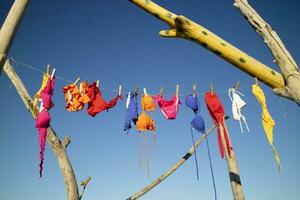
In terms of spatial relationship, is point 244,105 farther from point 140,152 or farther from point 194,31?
point 194,31

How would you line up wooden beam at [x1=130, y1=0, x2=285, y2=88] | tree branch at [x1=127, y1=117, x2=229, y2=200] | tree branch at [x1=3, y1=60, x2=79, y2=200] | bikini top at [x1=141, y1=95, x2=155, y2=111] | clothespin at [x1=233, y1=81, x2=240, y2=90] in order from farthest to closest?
tree branch at [x1=127, y1=117, x2=229, y2=200]
bikini top at [x1=141, y1=95, x2=155, y2=111]
clothespin at [x1=233, y1=81, x2=240, y2=90]
tree branch at [x1=3, y1=60, x2=79, y2=200]
wooden beam at [x1=130, y1=0, x2=285, y2=88]

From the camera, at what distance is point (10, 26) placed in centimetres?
280

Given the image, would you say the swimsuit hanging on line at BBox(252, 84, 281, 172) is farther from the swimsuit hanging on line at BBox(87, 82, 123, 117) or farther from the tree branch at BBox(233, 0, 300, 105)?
the tree branch at BBox(233, 0, 300, 105)

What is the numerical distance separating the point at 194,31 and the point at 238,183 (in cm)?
643

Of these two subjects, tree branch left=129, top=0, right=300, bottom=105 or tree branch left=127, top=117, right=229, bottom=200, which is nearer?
tree branch left=129, top=0, right=300, bottom=105

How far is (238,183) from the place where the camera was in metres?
7.27

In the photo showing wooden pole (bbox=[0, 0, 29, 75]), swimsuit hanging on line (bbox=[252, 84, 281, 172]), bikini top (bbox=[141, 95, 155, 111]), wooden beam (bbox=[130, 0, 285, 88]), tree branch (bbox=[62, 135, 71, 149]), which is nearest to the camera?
wooden beam (bbox=[130, 0, 285, 88])

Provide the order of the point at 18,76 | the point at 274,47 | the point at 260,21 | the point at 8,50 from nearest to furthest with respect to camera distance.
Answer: the point at 274,47 < the point at 260,21 < the point at 8,50 < the point at 18,76

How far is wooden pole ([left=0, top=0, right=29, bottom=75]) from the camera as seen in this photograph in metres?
2.71

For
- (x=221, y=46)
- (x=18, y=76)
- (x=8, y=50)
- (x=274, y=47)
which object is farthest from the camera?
(x=18, y=76)

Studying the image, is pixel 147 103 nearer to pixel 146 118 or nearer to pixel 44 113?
pixel 146 118

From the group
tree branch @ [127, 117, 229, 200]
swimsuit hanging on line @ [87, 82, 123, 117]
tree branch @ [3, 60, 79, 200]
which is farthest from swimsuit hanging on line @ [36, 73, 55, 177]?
tree branch @ [127, 117, 229, 200]

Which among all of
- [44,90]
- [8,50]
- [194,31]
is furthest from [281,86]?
[44,90]

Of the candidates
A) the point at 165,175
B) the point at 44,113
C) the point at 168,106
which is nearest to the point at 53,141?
the point at 44,113
